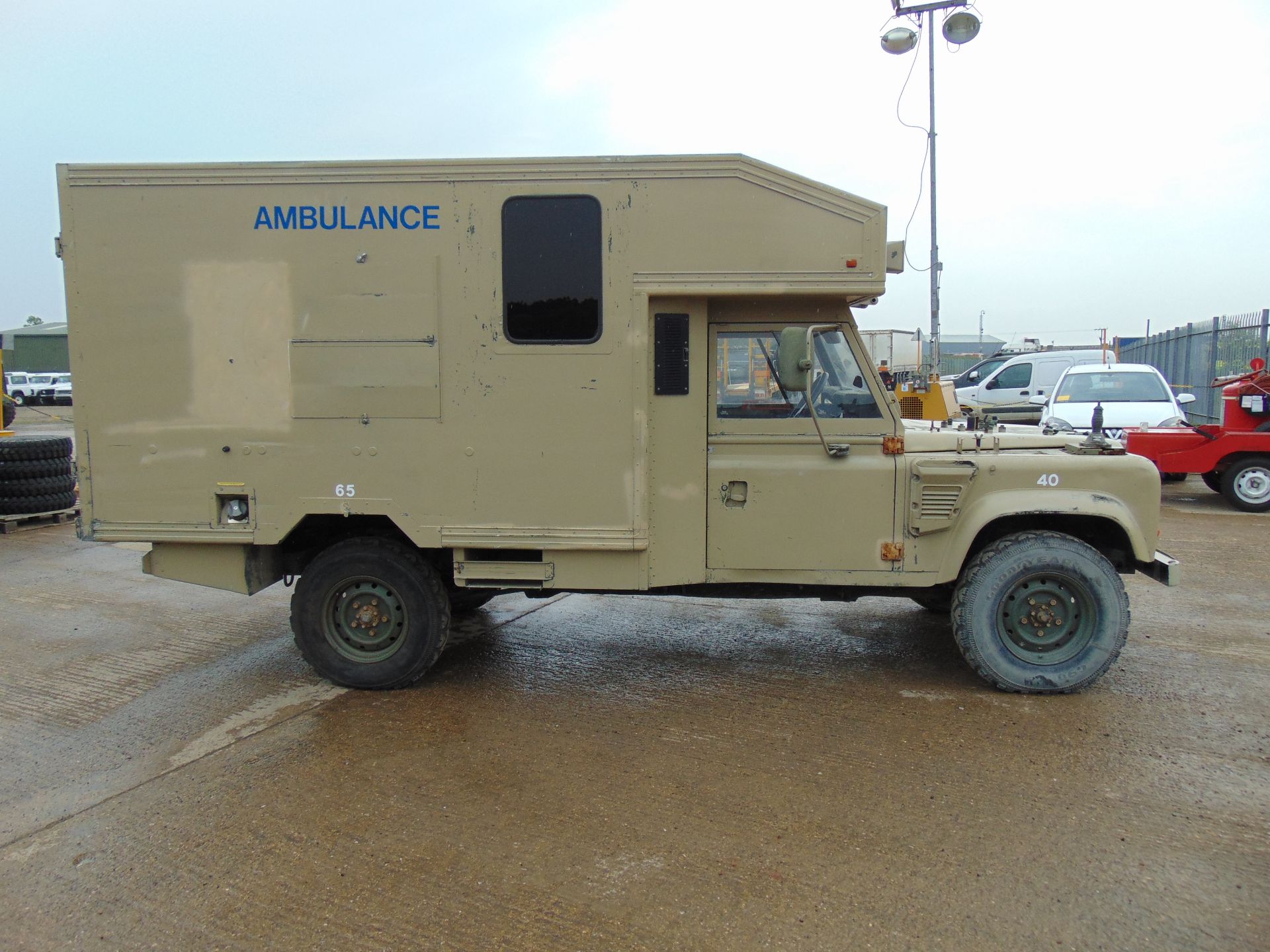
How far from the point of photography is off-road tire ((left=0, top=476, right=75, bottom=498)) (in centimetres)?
970

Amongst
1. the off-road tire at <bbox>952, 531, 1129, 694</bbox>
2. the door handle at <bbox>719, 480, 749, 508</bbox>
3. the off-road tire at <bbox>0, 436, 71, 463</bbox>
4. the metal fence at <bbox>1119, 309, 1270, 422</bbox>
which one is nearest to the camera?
the off-road tire at <bbox>952, 531, 1129, 694</bbox>

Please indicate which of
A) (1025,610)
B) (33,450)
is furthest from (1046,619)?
(33,450)

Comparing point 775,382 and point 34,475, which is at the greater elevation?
point 775,382

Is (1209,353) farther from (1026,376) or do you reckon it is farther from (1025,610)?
(1025,610)

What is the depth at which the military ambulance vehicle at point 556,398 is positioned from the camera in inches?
181

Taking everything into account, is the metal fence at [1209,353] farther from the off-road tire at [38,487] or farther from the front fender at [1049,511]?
the off-road tire at [38,487]

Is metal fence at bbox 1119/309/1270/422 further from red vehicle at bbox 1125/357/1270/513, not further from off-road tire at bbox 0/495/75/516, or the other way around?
off-road tire at bbox 0/495/75/516

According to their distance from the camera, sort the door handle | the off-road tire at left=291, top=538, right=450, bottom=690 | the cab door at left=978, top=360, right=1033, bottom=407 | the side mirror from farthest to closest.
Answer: the cab door at left=978, top=360, right=1033, bottom=407 < the off-road tire at left=291, top=538, right=450, bottom=690 < the door handle < the side mirror

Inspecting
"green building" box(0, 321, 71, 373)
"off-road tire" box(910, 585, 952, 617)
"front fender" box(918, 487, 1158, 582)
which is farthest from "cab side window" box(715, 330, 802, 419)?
"green building" box(0, 321, 71, 373)

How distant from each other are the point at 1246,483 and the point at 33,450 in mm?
15196

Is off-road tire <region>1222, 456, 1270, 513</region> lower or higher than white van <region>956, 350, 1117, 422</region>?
lower

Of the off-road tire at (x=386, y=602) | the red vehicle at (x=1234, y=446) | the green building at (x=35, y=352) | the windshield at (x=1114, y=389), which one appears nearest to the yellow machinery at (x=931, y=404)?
the off-road tire at (x=386, y=602)

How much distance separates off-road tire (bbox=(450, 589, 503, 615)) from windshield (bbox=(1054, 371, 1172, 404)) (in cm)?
1038

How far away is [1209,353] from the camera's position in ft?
60.0
